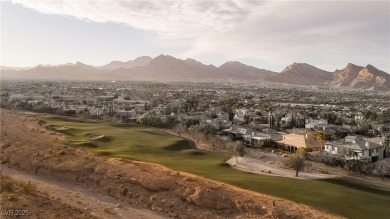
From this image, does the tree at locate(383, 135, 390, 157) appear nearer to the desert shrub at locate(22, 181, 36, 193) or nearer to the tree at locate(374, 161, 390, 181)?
the tree at locate(374, 161, 390, 181)

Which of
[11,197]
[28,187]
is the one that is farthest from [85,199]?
[11,197]

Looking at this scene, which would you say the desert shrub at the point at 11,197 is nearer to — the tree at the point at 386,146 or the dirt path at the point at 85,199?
the dirt path at the point at 85,199

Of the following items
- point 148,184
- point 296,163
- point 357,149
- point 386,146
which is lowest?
point 148,184

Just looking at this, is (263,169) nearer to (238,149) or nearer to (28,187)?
(238,149)

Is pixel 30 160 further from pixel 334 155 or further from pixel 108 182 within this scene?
pixel 334 155

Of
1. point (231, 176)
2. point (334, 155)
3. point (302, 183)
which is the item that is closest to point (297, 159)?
point (302, 183)

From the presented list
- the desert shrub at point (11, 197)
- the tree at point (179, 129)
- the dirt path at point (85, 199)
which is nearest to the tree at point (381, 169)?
the dirt path at point (85, 199)
